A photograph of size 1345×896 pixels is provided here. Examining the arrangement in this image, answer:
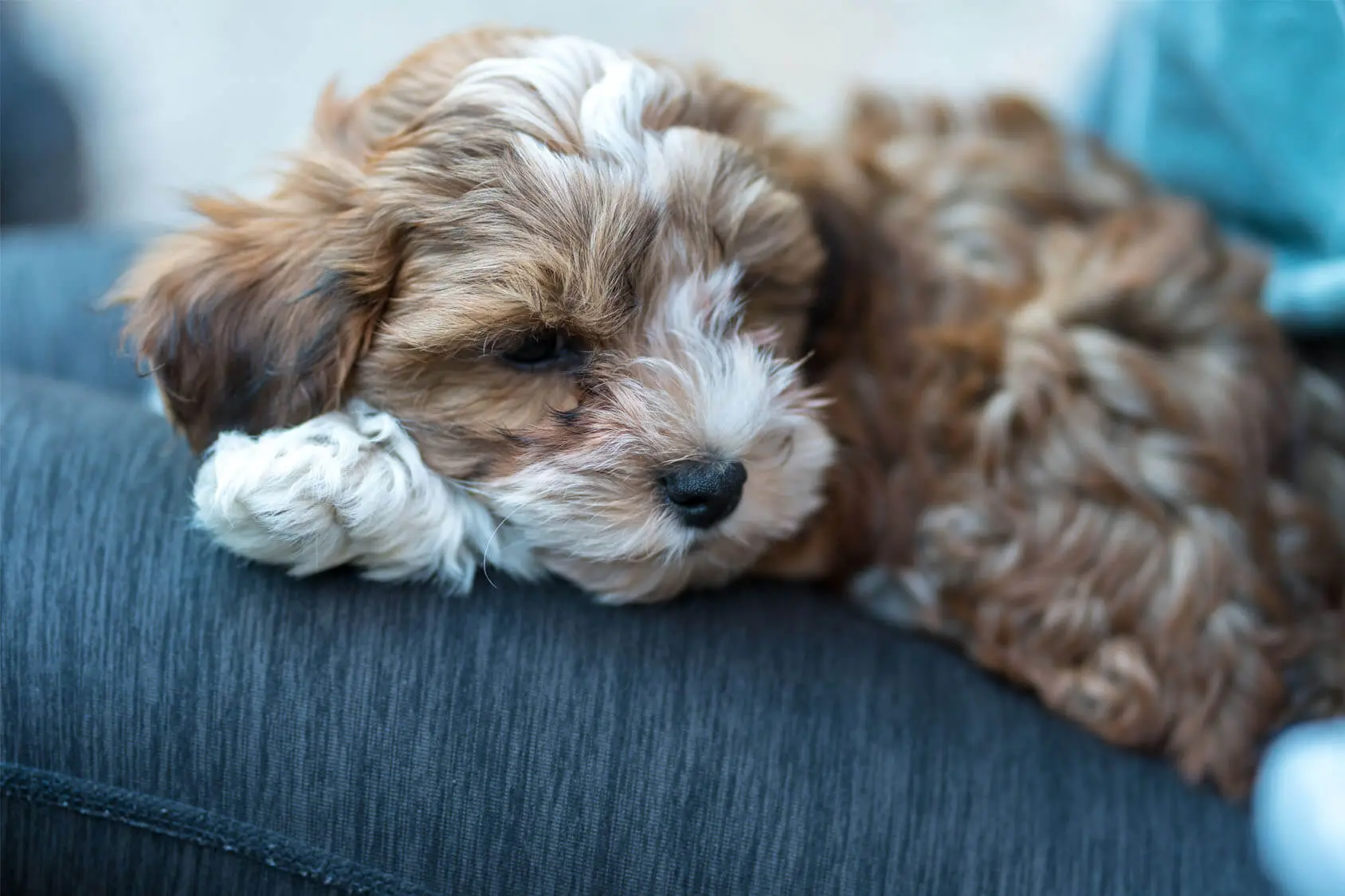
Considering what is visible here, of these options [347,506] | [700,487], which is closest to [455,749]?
[347,506]

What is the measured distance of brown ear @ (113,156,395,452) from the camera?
49.6 inches

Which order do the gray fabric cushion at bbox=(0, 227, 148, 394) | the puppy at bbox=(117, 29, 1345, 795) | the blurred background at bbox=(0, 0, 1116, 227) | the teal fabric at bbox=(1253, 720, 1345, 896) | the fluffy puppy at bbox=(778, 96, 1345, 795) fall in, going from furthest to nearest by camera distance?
the blurred background at bbox=(0, 0, 1116, 227)
the gray fabric cushion at bbox=(0, 227, 148, 394)
the fluffy puppy at bbox=(778, 96, 1345, 795)
the puppy at bbox=(117, 29, 1345, 795)
the teal fabric at bbox=(1253, 720, 1345, 896)

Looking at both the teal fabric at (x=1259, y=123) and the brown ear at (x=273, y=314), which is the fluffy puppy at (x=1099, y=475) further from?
the brown ear at (x=273, y=314)

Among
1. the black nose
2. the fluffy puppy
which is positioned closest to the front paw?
the black nose

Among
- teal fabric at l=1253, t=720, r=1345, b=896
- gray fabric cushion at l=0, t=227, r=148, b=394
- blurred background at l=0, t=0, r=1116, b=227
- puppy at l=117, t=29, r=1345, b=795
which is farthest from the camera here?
blurred background at l=0, t=0, r=1116, b=227

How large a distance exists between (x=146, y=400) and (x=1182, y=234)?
1743mm

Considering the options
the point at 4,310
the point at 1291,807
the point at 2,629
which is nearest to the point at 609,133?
the point at 2,629

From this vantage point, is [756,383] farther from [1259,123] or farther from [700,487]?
[1259,123]

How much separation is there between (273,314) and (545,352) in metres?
0.34

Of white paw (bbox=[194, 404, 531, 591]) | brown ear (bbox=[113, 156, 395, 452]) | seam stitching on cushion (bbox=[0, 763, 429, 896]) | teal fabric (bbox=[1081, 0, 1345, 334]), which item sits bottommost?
seam stitching on cushion (bbox=[0, 763, 429, 896])

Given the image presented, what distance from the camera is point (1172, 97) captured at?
1.87 metres

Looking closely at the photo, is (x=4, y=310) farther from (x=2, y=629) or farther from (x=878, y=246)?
(x=878, y=246)

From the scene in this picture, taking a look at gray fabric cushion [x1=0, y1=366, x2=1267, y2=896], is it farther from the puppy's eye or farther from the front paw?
the puppy's eye

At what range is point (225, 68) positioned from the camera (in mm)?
2598
